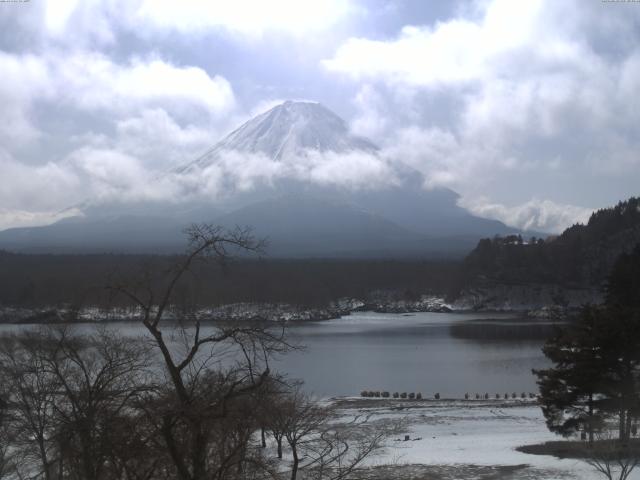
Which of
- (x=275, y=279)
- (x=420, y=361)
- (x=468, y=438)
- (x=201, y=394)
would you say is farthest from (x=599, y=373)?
(x=275, y=279)

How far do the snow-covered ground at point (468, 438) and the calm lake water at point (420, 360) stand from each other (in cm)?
319

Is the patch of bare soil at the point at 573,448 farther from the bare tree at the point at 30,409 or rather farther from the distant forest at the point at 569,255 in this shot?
the distant forest at the point at 569,255

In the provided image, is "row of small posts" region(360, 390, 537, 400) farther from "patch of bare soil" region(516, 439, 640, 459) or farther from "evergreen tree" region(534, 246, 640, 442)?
"evergreen tree" region(534, 246, 640, 442)

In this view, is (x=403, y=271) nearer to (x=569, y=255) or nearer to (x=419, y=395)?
(x=569, y=255)

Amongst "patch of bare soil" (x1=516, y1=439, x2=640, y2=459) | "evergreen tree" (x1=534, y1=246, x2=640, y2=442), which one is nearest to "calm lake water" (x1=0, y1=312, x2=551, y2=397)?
"patch of bare soil" (x1=516, y1=439, x2=640, y2=459)

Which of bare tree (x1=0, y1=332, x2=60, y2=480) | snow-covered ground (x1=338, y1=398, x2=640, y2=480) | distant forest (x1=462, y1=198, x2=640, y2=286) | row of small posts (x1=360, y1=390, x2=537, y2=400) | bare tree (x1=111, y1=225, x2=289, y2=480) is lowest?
row of small posts (x1=360, y1=390, x2=537, y2=400)

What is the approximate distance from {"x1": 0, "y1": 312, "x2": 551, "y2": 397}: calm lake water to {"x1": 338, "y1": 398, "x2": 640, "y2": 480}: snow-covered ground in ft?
10.5

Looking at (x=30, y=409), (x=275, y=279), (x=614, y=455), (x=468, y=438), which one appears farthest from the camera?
(x=275, y=279)

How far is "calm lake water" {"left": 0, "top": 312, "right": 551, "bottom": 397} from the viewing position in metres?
27.4

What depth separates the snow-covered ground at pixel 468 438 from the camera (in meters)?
12.4

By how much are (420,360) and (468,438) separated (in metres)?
18.8

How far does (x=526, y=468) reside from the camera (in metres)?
12.5

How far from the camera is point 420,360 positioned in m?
35.1

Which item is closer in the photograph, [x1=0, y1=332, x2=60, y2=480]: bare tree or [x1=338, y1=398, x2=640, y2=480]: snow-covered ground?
[x1=0, y1=332, x2=60, y2=480]: bare tree
